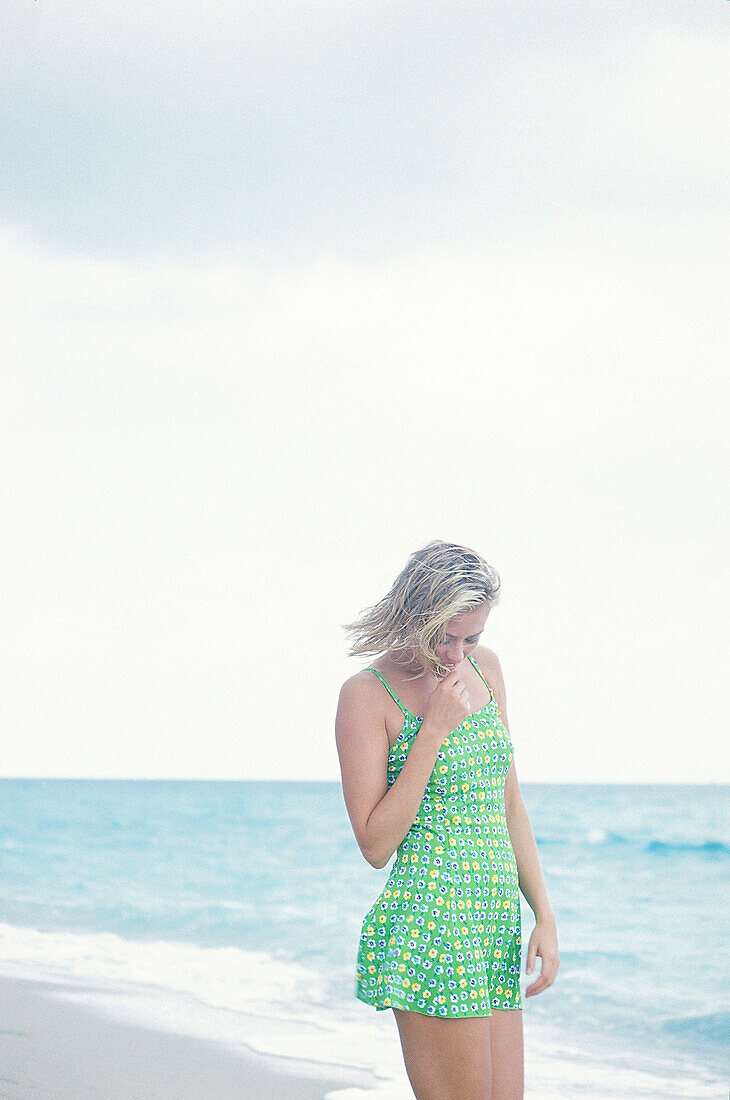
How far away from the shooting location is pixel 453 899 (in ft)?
5.33

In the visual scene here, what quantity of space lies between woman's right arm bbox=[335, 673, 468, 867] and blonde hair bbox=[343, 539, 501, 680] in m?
0.06

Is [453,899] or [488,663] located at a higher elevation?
[488,663]

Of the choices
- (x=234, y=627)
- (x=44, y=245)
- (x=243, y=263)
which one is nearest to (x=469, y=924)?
(x=44, y=245)

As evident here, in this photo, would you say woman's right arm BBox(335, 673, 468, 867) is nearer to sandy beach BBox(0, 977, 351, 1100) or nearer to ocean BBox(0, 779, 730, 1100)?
sandy beach BBox(0, 977, 351, 1100)

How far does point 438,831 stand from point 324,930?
6.71 m

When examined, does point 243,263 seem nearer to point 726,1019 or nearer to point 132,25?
point 132,25

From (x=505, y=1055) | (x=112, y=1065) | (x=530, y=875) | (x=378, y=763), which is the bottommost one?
(x=112, y=1065)

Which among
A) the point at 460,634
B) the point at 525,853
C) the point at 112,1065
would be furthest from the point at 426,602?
the point at 112,1065

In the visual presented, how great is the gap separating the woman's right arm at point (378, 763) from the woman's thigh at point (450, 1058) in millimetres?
233

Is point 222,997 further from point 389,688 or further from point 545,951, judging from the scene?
point 389,688

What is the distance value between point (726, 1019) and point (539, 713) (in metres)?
11.1

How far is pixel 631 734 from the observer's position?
17.2 metres

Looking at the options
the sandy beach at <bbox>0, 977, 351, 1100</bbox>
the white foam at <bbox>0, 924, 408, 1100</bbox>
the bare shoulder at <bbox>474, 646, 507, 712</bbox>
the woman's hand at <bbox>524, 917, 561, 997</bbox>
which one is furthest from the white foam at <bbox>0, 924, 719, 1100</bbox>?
Result: the bare shoulder at <bbox>474, 646, 507, 712</bbox>

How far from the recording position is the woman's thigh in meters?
1.58
